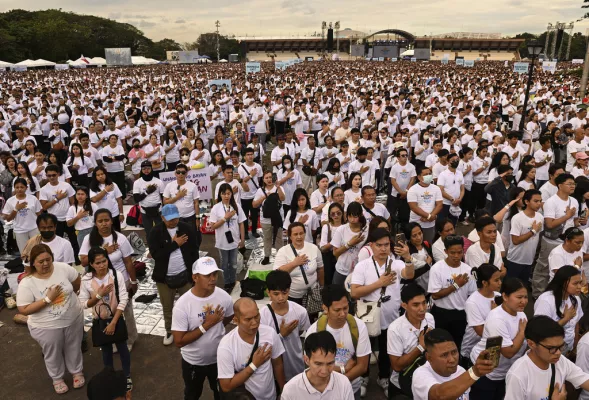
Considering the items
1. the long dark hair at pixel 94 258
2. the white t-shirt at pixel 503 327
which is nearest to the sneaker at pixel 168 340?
the long dark hair at pixel 94 258

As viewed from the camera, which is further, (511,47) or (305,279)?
(511,47)

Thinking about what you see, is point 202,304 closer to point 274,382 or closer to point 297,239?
point 274,382

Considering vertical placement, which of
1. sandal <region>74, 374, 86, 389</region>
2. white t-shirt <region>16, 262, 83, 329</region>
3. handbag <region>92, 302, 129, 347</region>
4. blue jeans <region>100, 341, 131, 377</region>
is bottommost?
sandal <region>74, 374, 86, 389</region>

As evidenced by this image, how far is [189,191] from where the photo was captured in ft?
24.0

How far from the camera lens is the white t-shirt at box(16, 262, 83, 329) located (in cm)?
435

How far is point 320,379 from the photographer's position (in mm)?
2826

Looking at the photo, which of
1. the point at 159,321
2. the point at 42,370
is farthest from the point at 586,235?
the point at 42,370

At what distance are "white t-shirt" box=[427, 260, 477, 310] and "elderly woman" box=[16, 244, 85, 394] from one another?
379 centimetres

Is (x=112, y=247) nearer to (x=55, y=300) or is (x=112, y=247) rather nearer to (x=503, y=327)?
(x=55, y=300)

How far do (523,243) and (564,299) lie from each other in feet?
6.32

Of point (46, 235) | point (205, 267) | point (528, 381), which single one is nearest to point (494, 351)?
point (528, 381)

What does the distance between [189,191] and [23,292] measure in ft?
10.8

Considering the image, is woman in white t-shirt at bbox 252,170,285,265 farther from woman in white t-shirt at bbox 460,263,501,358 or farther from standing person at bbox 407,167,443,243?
woman in white t-shirt at bbox 460,263,501,358

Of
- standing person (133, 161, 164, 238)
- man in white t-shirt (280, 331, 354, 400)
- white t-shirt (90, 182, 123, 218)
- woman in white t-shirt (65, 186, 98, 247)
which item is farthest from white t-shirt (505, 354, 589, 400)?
white t-shirt (90, 182, 123, 218)
